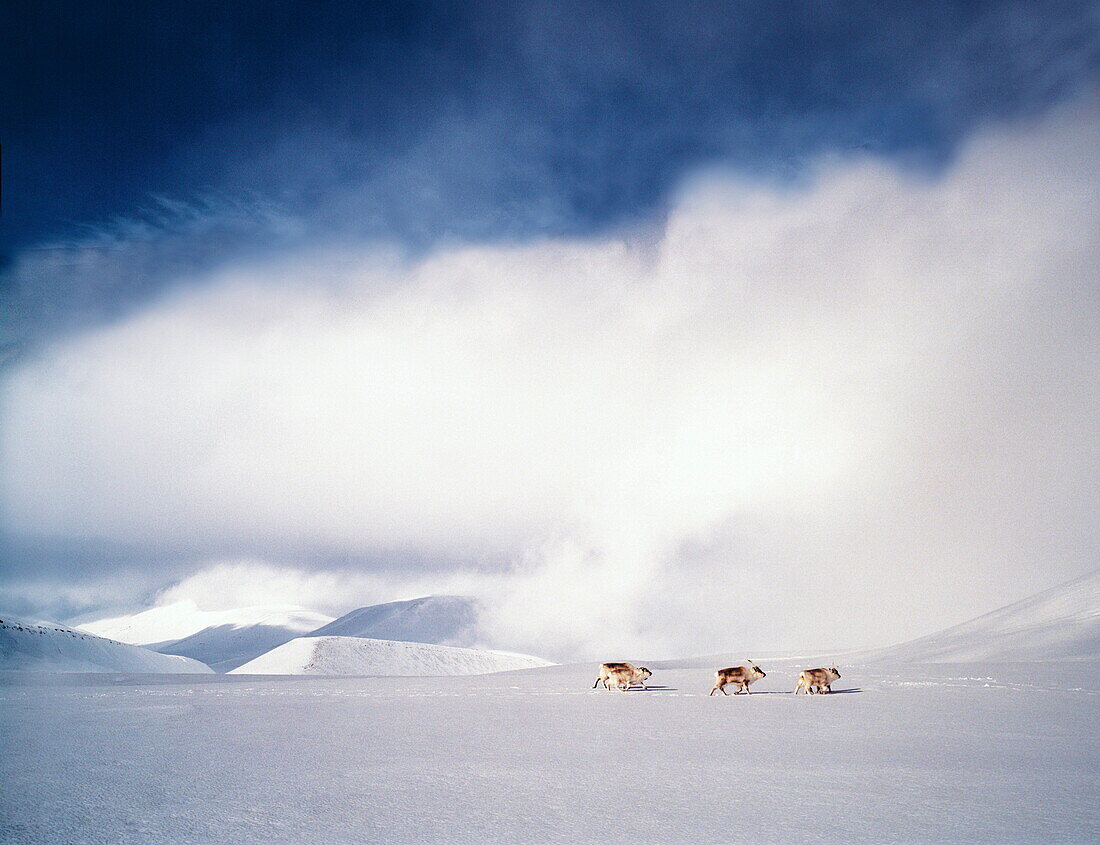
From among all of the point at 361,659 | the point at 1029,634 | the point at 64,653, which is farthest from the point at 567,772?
the point at 361,659

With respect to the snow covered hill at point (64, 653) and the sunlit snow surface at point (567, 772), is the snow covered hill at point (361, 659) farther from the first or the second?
the sunlit snow surface at point (567, 772)

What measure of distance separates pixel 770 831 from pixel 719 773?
241cm

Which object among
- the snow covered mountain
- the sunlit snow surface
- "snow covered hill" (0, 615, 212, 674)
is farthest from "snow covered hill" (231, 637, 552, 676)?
the sunlit snow surface

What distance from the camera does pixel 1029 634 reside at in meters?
31.5

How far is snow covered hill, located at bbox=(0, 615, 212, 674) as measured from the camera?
59.2 metres

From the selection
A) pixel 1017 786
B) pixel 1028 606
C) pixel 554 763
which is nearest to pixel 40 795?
pixel 554 763

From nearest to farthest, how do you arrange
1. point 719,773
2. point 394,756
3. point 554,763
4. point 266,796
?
point 266,796 < point 719,773 < point 554,763 < point 394,756

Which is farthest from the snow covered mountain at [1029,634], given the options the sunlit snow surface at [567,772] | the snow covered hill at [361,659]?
the snow covered hill at [361,659]

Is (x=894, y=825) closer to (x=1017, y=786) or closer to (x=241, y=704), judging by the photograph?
(x=1017, y=786)

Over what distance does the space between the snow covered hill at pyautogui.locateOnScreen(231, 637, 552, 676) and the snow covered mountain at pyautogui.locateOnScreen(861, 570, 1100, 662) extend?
42.7 meters

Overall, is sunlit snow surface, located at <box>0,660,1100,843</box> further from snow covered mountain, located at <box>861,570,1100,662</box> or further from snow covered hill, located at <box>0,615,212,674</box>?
snow covered hill, located at <box>0,615,212,674</box>

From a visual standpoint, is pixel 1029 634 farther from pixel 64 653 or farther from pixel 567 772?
pixel 64 653

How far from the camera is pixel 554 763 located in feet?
30.0

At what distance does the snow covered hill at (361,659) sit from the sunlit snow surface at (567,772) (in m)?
59.7
